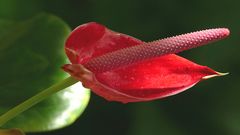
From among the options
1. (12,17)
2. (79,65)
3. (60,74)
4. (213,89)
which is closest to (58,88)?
(79,65)

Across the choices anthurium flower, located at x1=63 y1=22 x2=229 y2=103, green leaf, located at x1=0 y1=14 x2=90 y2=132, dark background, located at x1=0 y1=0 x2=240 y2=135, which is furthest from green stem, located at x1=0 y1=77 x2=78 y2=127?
dark background, located at x1=0 y1=0 x2=240 y2=135

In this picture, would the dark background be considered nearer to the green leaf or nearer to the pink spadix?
the green leaf

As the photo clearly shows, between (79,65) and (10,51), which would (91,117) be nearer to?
(10,51)

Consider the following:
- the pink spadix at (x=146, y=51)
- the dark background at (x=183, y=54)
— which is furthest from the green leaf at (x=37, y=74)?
the pink spadix at (x=146, y=51)

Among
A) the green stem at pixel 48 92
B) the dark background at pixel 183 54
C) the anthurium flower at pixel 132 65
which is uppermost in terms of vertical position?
the anthurium flower at pixel 132 65

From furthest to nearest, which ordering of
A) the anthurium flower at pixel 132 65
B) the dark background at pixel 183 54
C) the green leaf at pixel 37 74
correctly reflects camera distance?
1. the dark background at pixel 183 54
2. the green leaf at pixel 37 74
3. the anthurium flower at pixel 132 65

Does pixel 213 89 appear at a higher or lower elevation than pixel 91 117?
higher

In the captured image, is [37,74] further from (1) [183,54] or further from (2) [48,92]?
(1) [183,54]

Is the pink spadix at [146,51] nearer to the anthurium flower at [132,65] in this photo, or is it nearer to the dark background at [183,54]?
the anthurium flower at [132,65]
